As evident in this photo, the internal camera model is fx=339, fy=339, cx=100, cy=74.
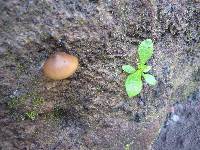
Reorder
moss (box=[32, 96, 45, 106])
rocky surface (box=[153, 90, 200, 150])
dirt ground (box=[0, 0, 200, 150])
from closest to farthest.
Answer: dirt ground (box=[0, 0, 200, 150]), moss (box=[32, 96, 45, 106]), rocky surface (box=[153, 90, 200, 150])

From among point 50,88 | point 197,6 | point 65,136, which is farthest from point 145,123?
point 197,6

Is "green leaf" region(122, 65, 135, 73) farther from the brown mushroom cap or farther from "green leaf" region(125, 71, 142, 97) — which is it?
the brown mushroom cap

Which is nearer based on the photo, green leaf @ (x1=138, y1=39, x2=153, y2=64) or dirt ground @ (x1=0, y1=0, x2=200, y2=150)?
dirt ground @ (x1=0, y1=0, x2=200, y2=150)

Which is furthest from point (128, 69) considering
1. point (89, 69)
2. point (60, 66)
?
point (60, 66)

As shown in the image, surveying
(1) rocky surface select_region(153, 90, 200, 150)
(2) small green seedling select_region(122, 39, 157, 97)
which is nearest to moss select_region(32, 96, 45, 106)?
(2) small green seedling select_region(122, 39, 157, 97)

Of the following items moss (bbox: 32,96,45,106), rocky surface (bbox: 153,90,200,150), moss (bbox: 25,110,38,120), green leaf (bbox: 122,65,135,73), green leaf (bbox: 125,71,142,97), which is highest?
green leaf (bbox: 122,65,135,73)

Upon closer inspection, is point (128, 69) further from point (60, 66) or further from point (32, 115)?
point (32, 115)

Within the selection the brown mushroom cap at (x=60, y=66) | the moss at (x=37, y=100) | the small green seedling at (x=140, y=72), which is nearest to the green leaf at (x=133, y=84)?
the small green seedling at (x=140, y=72)
